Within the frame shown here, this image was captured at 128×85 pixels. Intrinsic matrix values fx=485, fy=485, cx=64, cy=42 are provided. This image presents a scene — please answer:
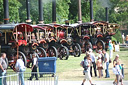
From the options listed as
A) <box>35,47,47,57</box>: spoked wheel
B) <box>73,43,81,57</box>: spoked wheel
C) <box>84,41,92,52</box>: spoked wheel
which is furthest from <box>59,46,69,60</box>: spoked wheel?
<box>84,41,92,52</box>: spoked wheel

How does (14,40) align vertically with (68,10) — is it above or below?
below

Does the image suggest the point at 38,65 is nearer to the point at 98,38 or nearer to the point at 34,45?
the point at 34,45

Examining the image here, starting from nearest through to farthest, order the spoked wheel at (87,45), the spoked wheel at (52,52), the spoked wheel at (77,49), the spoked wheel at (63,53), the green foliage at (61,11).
A: the spoked wheel at (52,52) → the spoked wheel at (63,53) → the spoked wheel at (77,49) → the spoked wheel at (87,45) → the green foliage at (61,11)

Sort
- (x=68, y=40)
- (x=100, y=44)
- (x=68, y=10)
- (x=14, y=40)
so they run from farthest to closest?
1. (x=68, y=10)
2. (x=100, y=44)
3. (x=68, y=40)
4. (x=14, y=40)

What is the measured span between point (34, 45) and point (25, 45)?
1.38 metres

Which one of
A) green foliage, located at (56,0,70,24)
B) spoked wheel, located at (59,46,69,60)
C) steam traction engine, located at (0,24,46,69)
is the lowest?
spoked wheel, located at (59,46,69,60)

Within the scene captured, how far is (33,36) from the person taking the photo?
2938cm

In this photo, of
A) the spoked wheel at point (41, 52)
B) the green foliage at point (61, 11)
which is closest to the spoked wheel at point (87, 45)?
the spoked wheel at point (41, 52)

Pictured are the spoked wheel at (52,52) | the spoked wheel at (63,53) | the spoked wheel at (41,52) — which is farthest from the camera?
the spoked wheel at (63,53)

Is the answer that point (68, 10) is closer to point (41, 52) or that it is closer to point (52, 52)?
point (52, 52)

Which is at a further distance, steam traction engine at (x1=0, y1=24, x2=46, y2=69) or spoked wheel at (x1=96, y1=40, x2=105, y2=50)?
spoked wheel at (x1=96, y1=40, x2=105, y2=50)

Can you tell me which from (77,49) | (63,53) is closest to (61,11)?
A: (77,49)

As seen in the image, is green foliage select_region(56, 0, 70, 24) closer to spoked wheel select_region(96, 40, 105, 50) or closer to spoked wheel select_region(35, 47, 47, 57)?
spoked wheel select_region(96, 40, 105, 50)

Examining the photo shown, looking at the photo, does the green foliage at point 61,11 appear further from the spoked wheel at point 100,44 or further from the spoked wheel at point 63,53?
the spoked wheel at point 63,53
